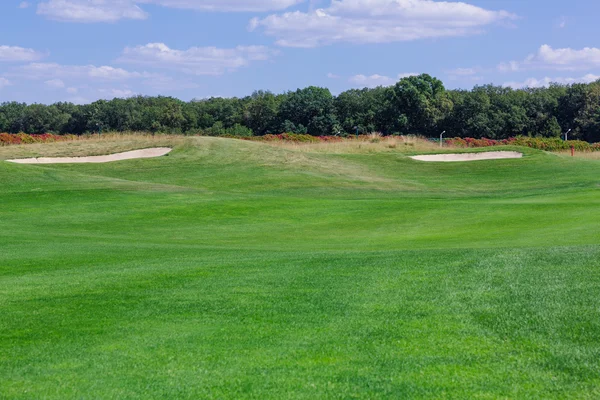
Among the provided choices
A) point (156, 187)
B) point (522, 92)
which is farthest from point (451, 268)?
point (522, 92)

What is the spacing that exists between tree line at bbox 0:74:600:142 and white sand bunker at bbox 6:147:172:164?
163ft

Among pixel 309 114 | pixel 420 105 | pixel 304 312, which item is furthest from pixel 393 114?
pixel 304 312

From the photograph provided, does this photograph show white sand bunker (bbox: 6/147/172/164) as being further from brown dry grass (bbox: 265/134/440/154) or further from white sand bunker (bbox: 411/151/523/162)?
white sand bunker (bbox: 411/151/523/162)

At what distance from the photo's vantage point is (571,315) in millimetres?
8414

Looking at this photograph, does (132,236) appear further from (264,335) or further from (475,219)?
(264,335)

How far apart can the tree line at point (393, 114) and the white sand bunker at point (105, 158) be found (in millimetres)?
49702

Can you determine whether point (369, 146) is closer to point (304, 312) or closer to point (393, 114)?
point (393, 114)

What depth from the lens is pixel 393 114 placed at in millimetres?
110125

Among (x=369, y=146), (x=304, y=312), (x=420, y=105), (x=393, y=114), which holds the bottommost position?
(x=369, y=146)

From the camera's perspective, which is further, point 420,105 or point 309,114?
point 309,114

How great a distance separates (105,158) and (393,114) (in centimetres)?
6533

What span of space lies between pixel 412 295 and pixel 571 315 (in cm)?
207

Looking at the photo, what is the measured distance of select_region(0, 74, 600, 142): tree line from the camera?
106312mm

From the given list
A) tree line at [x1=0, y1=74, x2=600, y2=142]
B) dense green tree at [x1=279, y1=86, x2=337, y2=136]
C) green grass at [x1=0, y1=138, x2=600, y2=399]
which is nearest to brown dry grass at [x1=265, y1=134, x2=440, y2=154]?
tree line at [x1=0, y1=74, x2=600, y2=142]
